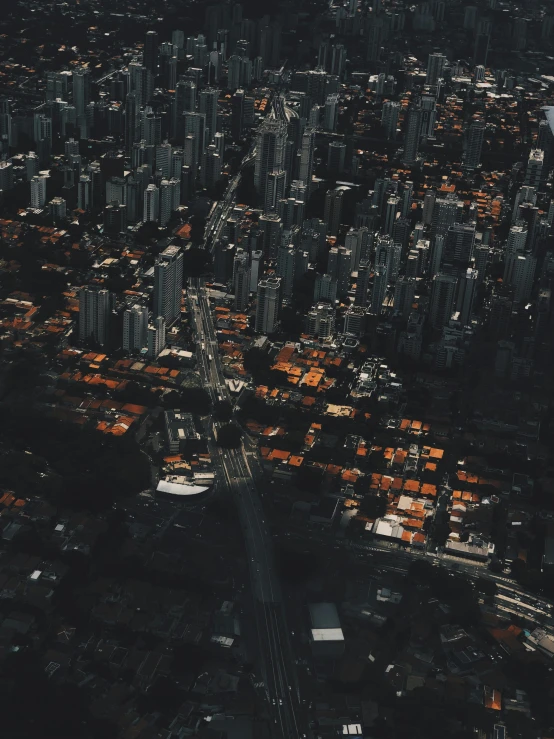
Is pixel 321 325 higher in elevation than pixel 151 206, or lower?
lower

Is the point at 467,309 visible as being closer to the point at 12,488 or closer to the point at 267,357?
the point at 267,357

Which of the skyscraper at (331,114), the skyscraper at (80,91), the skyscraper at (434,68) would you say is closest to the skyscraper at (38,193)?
the skyscraper at (80,91)

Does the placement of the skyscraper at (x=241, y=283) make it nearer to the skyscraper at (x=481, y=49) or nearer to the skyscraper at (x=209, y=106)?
the skyscraper at (x=209, y=106)

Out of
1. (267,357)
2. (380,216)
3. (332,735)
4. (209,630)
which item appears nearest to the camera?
(332,735)

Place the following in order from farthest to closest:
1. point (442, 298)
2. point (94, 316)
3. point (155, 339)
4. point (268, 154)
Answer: point (268, 154) → point (442, 298) → point (94, 316) → point (155, 339)

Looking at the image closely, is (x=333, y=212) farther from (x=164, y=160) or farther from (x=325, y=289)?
(x=164, y=160)

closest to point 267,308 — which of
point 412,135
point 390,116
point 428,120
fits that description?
point 412,135

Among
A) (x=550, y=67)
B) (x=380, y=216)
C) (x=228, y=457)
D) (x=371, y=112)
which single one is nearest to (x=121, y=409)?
(x=228, y=457)
